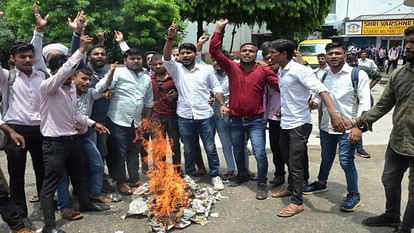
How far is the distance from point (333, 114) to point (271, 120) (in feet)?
4.36

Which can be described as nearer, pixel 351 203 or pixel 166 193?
pixel 166 193

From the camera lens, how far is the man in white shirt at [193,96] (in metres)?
5.19

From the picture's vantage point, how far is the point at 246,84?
5035 mm

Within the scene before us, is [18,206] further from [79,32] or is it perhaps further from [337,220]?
[337,220]

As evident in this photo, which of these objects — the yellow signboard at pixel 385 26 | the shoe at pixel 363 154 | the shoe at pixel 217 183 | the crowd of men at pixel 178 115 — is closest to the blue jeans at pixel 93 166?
the crowd of men at pixel 178 115

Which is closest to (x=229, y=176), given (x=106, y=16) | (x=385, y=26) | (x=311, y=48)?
(x=106, y=16)

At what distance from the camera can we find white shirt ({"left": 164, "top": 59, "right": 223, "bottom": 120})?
5.20 metres

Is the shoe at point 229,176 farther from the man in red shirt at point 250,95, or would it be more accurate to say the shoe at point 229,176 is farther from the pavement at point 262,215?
the man in red shirt at point 250,95

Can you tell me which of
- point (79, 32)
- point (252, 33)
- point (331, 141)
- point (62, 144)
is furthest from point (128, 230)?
point (252, 33)

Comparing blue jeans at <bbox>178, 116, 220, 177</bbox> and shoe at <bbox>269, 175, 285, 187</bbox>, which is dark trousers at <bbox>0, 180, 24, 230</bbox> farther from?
shoe at <bbox>269, 175, 285, 187</bbox>

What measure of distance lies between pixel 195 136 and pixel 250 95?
950 mm

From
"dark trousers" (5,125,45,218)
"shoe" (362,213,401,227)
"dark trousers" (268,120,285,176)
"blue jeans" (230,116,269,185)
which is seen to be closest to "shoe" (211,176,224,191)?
"blue jeans" (230,116,269,185)

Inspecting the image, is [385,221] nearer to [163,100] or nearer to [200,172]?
[200,172]

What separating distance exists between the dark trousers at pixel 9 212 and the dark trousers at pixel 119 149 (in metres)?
1.48
